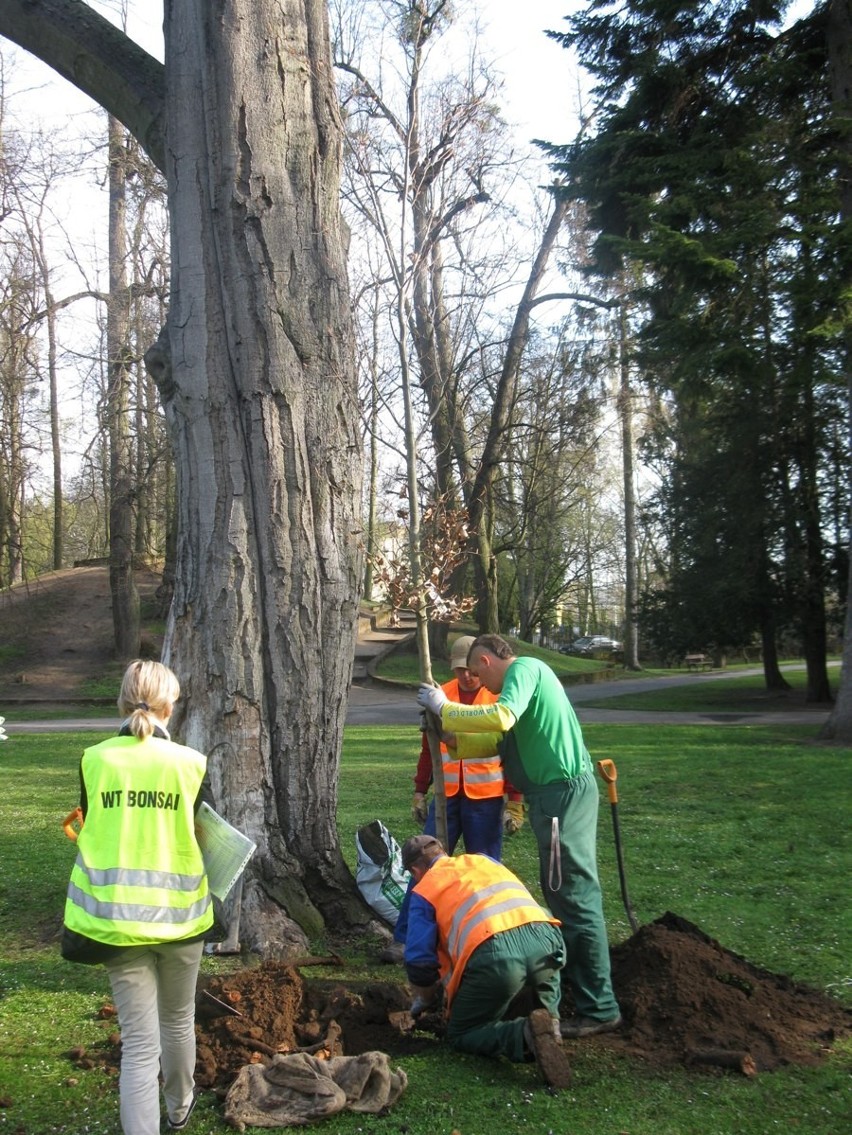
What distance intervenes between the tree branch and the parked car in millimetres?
48165

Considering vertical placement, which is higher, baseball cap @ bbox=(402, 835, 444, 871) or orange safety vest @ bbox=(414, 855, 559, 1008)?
baseball cap @ bbox=(402, 835, 444, 871)

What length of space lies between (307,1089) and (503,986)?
2.90ft

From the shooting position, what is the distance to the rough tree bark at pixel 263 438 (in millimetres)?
5820

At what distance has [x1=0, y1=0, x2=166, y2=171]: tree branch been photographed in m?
6.64

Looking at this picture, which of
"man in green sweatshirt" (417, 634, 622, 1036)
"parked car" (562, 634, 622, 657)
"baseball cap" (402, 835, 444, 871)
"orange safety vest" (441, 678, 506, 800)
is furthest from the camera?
"parked car" (562, 634, 622, 657)

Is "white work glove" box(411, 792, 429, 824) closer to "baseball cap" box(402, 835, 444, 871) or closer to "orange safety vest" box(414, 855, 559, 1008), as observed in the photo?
"baseball cap" box(402, 835, 444, 871)

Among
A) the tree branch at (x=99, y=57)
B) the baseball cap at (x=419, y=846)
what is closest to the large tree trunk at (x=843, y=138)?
the tree branch at (x=99, y=57)

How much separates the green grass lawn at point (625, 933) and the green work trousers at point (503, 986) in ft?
0.31

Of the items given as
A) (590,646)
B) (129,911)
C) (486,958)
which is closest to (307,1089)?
(486,958)

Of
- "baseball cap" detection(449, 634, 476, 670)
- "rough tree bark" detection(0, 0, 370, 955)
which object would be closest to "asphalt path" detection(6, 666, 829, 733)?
"baseball cap" detection(449, 634, 476, 670)

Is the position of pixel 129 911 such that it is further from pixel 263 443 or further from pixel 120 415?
pixel 120 415

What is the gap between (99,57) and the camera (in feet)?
22.2

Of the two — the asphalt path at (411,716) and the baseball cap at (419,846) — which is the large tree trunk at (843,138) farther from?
the baseball cap at (419,846)

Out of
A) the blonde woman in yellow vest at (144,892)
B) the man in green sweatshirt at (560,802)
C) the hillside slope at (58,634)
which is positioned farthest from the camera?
the hillside slope at (58,634)
